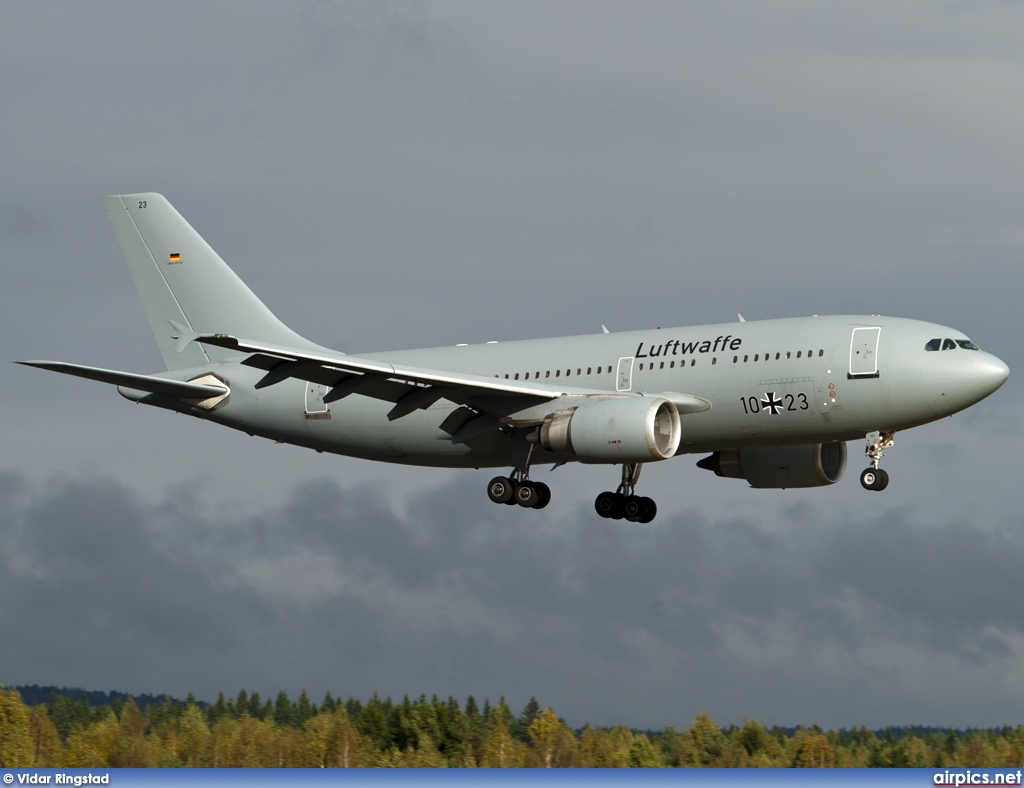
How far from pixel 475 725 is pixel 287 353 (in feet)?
324

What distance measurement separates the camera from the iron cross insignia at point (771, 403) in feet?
147

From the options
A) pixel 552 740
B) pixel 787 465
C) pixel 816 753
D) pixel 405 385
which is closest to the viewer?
pixel 405 385

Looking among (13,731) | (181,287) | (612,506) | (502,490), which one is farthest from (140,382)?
(13,731)

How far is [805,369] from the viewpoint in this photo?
146 ft

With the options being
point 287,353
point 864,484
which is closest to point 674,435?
point 864,484

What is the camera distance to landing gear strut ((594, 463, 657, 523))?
52.0 meters

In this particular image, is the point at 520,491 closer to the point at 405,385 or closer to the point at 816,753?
the point at 405,385

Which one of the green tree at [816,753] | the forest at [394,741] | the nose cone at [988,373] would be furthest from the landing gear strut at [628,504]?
the green tree at [816,753]

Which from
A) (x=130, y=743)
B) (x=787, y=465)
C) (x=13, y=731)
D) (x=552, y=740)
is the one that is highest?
(x=787, y=465)

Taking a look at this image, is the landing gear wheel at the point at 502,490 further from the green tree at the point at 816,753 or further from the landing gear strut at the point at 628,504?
the green tree at the point at 816,753

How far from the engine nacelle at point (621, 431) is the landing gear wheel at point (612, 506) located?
20.7ft

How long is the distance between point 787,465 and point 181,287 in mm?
23944

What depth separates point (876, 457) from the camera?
45.6 metres

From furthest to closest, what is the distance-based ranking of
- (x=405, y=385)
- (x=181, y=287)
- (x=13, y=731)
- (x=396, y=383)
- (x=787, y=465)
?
(x=13, y=731), (x=181, y=287), (x=787, y=465), (x=405, y=385), (x=396, y=383)
